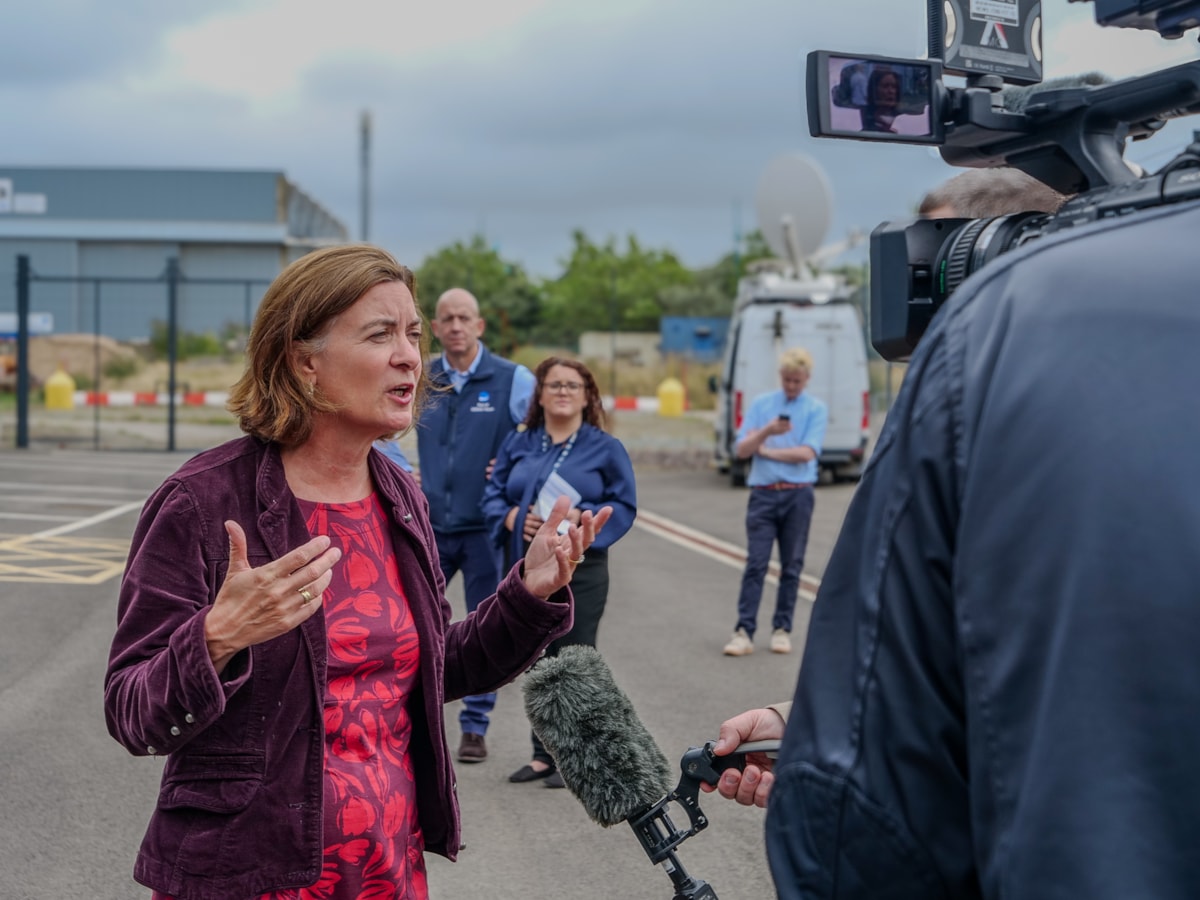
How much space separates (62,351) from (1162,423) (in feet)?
136

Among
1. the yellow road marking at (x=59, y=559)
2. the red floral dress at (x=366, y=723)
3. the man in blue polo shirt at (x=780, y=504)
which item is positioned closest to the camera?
the red floral dress at (x=366, y=723)

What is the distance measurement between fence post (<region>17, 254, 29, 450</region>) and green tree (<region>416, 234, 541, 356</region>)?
1029cm

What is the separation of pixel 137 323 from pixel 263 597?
43.4 metres

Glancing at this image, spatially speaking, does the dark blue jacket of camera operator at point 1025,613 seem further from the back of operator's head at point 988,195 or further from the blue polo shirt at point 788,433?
the blue polo shirt at point 788,433

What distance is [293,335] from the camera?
8.57ft

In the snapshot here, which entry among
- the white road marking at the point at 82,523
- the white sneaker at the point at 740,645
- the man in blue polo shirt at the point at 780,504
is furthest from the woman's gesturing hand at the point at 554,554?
the white road marking at the point at 82,523

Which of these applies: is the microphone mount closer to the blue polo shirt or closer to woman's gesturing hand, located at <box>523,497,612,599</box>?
woman's gesturing hand, located at <box>523,497,612,599</box>

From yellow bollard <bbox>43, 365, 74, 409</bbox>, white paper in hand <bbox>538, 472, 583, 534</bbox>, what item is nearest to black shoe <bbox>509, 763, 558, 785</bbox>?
white paper in hand <bbox>538, 472, 583, 534</bbox>

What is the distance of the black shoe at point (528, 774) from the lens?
5.82 meters

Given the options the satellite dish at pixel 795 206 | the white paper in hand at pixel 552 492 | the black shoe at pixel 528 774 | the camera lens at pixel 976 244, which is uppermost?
the satellite dish at pixel 795 206

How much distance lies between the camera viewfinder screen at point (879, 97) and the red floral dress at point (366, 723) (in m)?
1.30

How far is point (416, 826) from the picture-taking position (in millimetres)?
2600

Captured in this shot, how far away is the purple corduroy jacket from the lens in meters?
2.23

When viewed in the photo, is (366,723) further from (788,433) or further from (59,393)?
(59,393)
